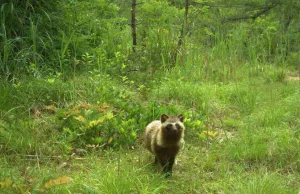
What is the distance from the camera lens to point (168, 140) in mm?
4398

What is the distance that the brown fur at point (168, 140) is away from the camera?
4.37 metres

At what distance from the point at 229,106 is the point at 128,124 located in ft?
7.48

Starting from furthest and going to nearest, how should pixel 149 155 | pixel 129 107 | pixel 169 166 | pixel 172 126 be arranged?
pixel 129 107 < pixel 149 155 < pixel 169 166 < pixel 172 126

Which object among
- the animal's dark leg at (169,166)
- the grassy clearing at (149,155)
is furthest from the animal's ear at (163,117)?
the grassy clearing at (149,155)

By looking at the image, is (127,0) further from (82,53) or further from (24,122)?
(24,122)

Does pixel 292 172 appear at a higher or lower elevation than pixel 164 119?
lower

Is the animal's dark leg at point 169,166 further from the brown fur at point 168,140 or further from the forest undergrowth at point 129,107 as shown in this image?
the forest undergrowth at point 129,107

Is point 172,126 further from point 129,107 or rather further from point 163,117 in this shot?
point 129,107

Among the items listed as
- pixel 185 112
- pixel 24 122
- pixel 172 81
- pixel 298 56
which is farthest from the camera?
pixel 298 56

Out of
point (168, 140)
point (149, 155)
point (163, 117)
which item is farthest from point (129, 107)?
point (168, 140)

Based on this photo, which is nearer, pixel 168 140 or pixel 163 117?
pixel 168 140

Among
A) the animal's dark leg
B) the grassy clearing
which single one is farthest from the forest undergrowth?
the animal's dark leg

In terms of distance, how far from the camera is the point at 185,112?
19.0 feet

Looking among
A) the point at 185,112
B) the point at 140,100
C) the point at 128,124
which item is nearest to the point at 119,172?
the point at 128,124
